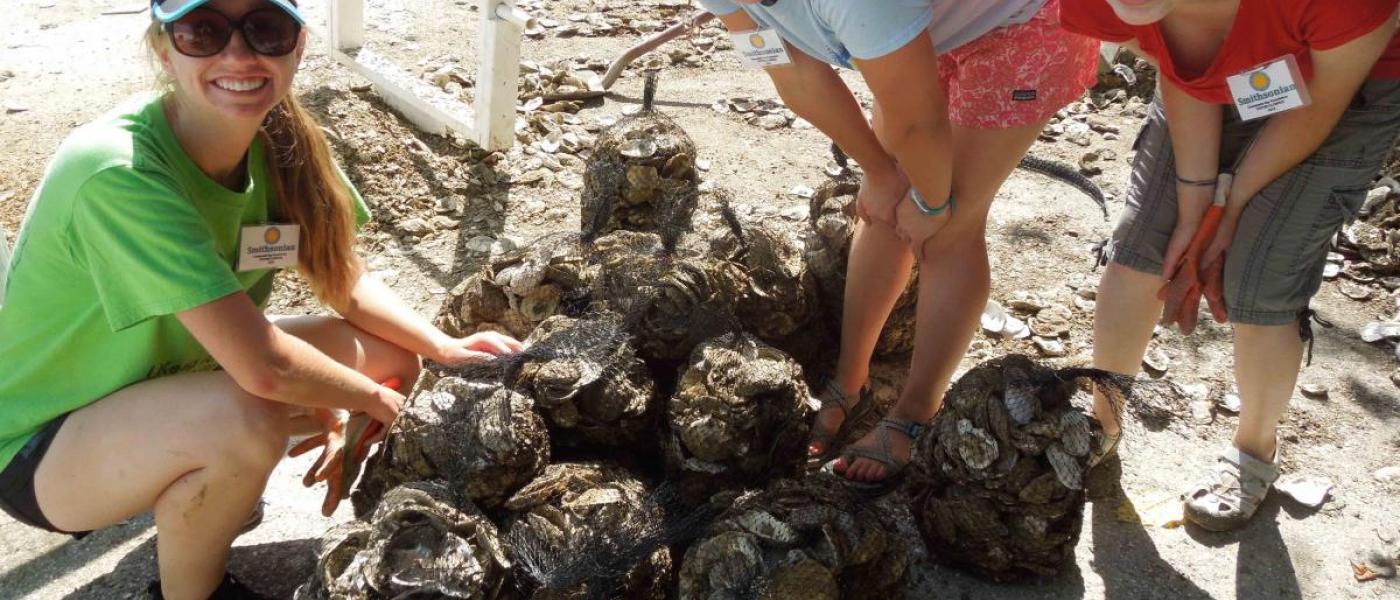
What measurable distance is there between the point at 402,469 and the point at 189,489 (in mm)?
460

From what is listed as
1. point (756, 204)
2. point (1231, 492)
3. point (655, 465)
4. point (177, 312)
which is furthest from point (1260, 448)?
point (177, 312)

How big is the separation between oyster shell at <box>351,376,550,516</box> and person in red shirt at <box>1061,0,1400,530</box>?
5.08 feet

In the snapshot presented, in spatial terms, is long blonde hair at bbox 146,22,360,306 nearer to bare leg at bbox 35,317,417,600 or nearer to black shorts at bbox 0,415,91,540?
bare leg at bbox 35,317,417,600

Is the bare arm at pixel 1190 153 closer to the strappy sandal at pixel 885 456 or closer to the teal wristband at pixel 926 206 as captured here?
the teal wristband at pixel 926 206

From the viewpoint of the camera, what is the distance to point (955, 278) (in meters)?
2.84

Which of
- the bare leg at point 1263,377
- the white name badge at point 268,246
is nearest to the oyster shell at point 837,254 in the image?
the bare leg at point 1263,377

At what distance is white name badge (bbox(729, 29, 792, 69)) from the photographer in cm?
252

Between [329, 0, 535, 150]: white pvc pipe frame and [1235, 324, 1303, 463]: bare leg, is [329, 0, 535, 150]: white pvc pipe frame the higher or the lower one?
the lower one

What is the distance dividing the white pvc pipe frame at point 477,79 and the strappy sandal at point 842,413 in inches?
85.6

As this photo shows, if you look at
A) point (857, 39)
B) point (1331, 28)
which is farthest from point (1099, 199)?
point (857, 39)

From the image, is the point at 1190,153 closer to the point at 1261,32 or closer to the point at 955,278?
the point at 1261,32

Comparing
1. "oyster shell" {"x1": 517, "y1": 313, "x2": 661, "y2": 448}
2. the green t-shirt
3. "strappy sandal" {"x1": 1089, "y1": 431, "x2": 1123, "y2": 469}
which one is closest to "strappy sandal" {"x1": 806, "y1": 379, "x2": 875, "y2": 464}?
"oyster shell" {"x1": 517, "y1": 313, "x2": 661, "y2": 448}

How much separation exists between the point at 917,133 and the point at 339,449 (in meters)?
1.58

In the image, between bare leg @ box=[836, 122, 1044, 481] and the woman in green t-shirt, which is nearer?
the woman in green t-shirt
